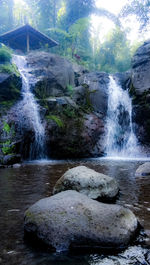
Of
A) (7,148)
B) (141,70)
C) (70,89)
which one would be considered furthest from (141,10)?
(7,148)

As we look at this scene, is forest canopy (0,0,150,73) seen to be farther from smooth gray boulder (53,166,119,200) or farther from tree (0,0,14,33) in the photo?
smooth gray boulder (53,166,119,200)

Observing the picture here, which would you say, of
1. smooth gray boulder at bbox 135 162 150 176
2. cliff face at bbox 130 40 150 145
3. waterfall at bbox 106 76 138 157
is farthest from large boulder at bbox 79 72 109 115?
smooth gray boulder at bbox 135 162 150 176

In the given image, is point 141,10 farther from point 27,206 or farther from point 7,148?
point 27,206

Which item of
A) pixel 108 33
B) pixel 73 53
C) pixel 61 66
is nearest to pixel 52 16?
pixel 108 33

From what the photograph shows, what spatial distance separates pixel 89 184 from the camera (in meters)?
3.88

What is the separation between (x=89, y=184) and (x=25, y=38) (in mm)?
23603

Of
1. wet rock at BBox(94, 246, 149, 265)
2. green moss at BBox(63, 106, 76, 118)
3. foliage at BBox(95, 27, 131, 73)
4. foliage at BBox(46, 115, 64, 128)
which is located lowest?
wet rock at BBox(94, 246, 149, 265)

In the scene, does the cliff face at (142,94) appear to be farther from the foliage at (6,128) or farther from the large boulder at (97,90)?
the foliage at (6,128)

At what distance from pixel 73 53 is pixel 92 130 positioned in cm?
1316

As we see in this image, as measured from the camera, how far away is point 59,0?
105 feet

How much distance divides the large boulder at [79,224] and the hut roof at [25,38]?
2140cm

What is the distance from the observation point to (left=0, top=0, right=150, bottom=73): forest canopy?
23.7 metres

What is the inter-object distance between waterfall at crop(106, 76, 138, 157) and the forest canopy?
867cm

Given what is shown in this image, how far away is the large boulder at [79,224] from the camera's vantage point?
7.34 ft
